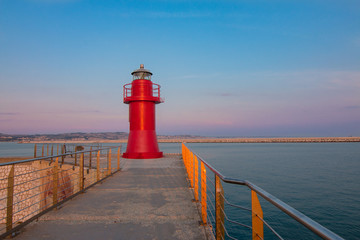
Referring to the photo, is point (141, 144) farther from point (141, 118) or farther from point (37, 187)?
point (37, 187)

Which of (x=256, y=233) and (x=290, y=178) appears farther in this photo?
(x=290, y=178)

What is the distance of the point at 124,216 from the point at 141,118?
9.64m

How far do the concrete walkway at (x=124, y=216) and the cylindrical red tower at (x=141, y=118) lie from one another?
23.5ft

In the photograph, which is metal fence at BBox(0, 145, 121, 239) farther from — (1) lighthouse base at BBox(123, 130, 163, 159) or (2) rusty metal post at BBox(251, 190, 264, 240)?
(2) rusty metal post at BBox(251, 190, 264, 240)

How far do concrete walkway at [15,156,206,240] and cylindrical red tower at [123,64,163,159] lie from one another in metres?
7.15

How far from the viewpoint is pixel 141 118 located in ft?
44.7

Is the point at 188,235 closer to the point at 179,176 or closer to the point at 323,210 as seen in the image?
the point at 179,176

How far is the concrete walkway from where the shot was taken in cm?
351

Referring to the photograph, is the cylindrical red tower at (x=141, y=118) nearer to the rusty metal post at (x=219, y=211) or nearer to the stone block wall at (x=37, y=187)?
the stone block wall at (x=37, y=187)

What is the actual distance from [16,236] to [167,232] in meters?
2.25

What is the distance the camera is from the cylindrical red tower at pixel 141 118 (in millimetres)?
13625

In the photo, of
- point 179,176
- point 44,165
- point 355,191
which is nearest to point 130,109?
point 44,165

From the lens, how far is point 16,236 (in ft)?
11.2

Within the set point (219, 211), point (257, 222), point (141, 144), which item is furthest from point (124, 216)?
point (141, 144)
